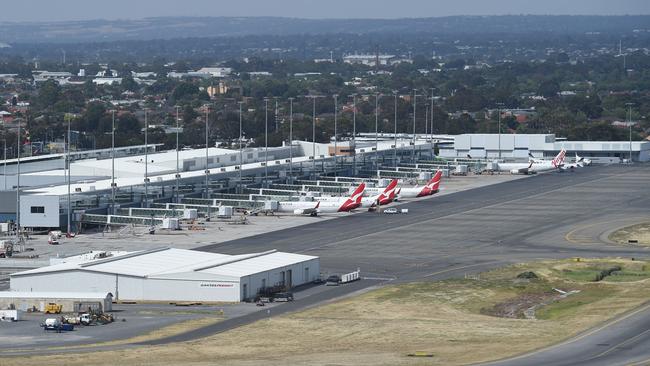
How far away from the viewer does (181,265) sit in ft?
411

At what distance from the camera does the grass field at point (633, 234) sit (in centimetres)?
15500

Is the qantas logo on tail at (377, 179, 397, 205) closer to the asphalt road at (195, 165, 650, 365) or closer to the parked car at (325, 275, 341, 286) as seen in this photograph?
the asphalt road at (195, 165, 650, 365)

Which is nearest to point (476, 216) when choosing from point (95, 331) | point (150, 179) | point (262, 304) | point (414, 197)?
point (414, 197)

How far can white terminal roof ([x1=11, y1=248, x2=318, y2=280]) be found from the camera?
4727 inches

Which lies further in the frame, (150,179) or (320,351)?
(150,179)

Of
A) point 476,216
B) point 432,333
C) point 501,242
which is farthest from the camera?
point 476,216

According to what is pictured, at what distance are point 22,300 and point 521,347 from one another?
37226 millimetres

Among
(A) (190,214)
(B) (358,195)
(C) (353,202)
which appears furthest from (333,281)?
(B) (358,195)

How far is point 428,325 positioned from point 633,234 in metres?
57.3

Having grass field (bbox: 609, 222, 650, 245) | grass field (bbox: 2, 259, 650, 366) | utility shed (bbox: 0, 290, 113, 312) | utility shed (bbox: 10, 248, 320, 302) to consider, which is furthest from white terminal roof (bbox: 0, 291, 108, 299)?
grass field (bbox: 609, 222, 650, 245)

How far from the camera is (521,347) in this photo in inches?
3816

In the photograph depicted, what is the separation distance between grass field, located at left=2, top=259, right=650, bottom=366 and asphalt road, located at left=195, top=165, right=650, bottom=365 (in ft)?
13.6

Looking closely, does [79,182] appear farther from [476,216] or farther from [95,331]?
[95,331]

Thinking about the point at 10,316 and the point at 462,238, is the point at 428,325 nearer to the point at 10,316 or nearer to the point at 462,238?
the point at 10,316
